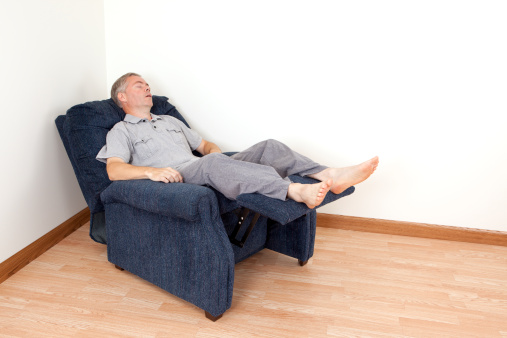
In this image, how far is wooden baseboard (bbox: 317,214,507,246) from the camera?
2.68 meters

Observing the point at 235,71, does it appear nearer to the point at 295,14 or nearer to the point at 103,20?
the point at 295,14

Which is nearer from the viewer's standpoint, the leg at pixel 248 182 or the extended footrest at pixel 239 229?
the leg at pixel 248 182

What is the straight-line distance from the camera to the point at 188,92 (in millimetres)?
2873

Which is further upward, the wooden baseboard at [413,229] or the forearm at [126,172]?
the forearm at [126,172]

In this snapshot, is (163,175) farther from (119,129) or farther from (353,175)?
(353,175)

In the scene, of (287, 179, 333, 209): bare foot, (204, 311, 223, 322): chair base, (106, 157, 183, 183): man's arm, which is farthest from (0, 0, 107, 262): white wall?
(287, 179, 333, 209): bare foot

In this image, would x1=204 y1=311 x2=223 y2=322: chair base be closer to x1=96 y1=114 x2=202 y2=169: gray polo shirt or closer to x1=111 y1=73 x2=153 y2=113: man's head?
x1=96 y1=114 x2=202 y2=169: gray polo shirt

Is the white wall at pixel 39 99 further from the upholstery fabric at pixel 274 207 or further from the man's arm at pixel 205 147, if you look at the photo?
the upholstery fabric at pixel 274 207

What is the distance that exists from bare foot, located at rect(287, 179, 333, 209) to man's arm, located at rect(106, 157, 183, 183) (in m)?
0.54

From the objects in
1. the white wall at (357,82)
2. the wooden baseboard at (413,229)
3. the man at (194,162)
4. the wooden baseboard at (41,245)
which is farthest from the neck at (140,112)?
the wooden baseboard at (413,229)

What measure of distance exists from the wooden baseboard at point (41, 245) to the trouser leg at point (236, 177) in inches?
39.0

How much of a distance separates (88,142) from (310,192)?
3.91ft

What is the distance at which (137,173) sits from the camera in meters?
1.98

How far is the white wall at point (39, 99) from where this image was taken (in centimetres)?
209
